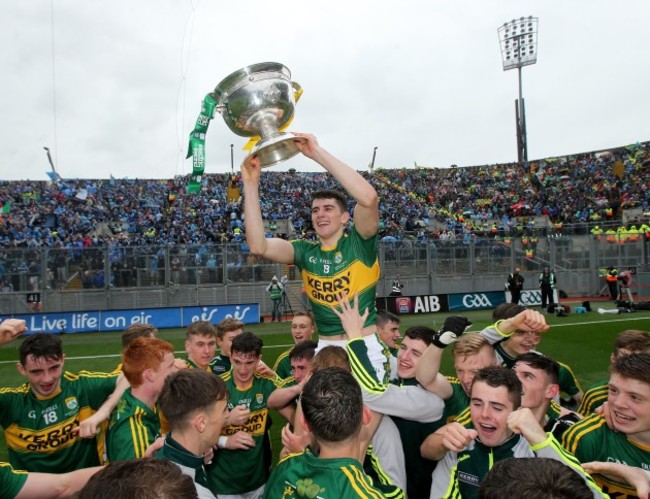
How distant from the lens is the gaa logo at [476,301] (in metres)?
22.8

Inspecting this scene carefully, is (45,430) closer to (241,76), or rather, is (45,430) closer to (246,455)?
(246,455)

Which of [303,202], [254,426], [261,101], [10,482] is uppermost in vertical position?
[303,202]

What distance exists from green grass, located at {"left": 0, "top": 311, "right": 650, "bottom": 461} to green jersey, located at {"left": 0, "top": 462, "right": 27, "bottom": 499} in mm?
4235

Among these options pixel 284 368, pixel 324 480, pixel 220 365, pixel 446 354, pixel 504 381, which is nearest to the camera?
pixel 324 480

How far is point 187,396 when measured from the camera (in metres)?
2.90

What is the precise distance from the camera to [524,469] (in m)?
1.76

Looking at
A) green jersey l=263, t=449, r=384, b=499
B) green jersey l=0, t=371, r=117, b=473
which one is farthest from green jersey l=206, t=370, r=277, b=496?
green jersey l=263, t=449, r=384, b=499

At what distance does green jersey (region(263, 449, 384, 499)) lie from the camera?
2.29 metres

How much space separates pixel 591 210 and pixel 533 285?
654 inches

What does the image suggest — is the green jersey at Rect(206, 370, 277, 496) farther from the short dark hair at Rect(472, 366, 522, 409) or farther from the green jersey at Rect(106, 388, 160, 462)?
the short dark hair at Rect(472, 366, 522, 409)

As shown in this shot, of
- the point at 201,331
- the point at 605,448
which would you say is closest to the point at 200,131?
the point at 201,331

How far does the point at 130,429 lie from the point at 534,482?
2.77 metres

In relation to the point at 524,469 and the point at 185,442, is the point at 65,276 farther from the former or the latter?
the point at 524,469

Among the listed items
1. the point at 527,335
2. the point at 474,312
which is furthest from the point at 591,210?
the point at 527,335
